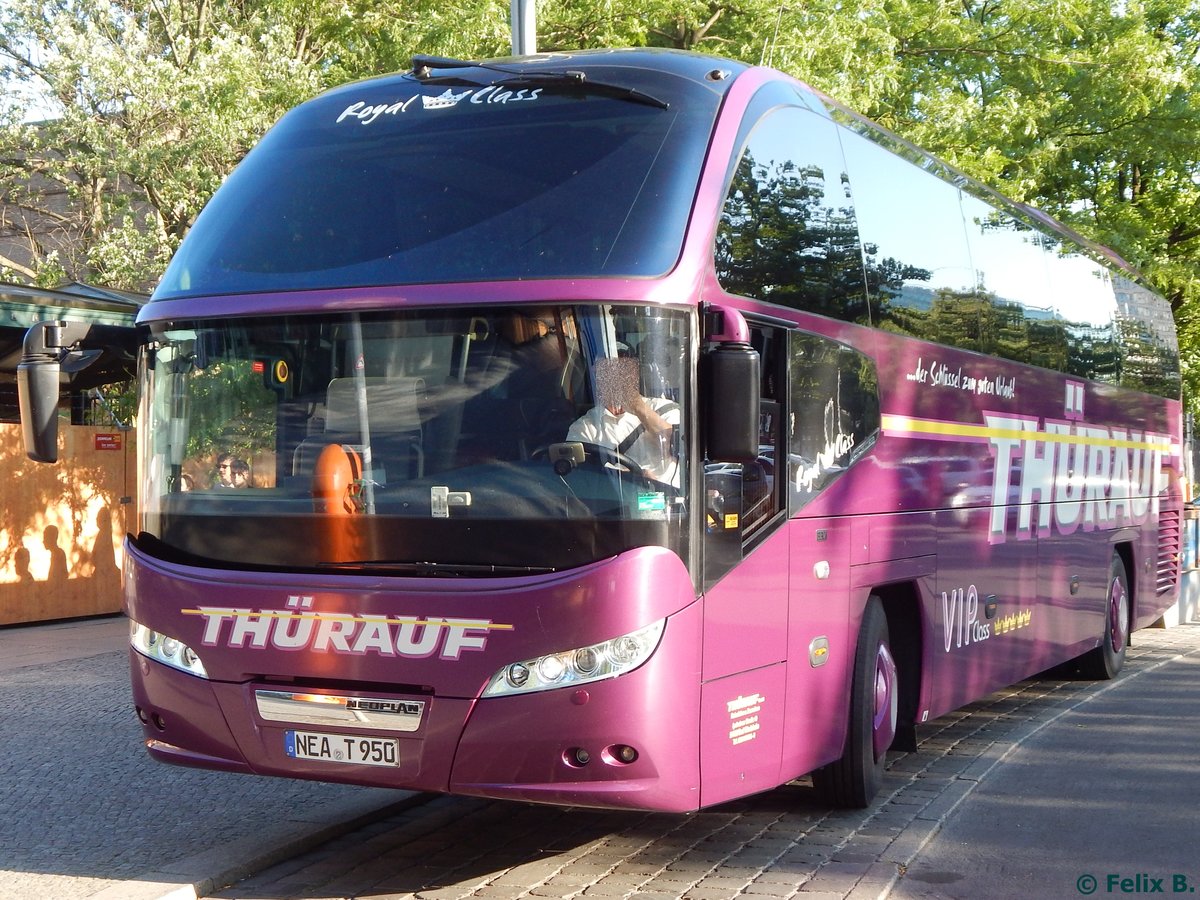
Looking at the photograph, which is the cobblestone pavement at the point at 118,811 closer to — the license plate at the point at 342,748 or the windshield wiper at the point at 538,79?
the license plate at the point at 342,748

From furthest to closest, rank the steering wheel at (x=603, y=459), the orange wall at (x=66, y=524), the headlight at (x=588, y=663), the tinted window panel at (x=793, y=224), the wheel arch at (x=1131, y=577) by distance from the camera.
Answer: the orange wall at (x=66, y=524)
the wheel arch at (x=1131, y=577)
the tinted window panel at (x=793, y=224)
the steering wheel at (x=603, y=459)
the headlight at (x=588, y=663)

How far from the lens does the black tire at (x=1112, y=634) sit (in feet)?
43.5

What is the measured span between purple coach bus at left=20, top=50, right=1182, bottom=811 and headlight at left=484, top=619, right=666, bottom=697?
0.01m

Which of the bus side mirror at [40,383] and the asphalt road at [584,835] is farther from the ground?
the bus side mirror at [40,383]

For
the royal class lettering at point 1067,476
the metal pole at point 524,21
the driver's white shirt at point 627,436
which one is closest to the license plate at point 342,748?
the driver's white shirt at point 627,436

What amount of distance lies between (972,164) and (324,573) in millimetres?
15610

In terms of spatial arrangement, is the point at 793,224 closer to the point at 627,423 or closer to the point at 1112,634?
the point at 627,423

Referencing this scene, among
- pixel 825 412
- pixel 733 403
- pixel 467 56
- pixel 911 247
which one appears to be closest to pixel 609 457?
pixel 733 403

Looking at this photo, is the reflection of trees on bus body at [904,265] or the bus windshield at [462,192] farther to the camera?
the reflection of trees on bus body at [904,265]

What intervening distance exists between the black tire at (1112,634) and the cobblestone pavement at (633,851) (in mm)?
4829

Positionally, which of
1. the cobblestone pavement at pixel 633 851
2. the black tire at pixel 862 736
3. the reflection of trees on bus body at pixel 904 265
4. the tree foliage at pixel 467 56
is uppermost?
the tree foliage at pixel 467 56

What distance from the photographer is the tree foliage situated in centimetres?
1788

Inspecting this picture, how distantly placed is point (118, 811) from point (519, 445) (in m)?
3.22

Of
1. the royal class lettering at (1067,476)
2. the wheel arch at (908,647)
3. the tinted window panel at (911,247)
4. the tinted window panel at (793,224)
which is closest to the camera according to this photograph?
the tinted window panel at (793,224)
